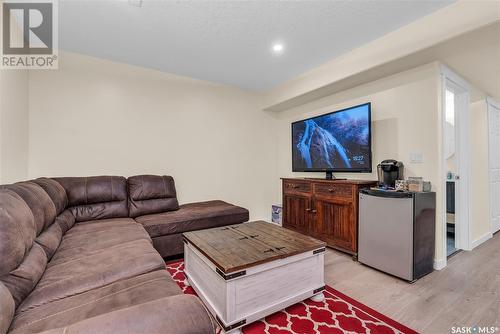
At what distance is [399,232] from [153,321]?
220cm

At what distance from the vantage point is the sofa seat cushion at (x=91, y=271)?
1.12 m

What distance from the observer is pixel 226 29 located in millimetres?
2283

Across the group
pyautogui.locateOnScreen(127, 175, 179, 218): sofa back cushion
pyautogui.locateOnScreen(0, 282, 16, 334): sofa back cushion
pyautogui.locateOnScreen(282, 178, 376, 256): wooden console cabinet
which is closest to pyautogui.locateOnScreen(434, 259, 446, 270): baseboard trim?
pyautogui.locateOnScreen(282, 178, 376, 256): wooden console cabinet

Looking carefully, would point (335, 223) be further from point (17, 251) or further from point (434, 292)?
point (17, 251)

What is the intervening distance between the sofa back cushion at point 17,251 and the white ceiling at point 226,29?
1800 mm

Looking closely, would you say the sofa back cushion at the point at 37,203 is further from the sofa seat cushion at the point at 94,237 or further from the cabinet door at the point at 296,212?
the cabinet door at the point at 296,212

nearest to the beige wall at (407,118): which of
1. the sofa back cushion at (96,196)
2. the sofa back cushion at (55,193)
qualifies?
the sofa back cushion at (96,196)

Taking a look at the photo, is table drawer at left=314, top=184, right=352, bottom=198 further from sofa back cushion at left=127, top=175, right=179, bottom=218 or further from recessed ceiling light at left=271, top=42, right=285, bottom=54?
sofa back cushion at left=127, top=175, right=179, bottom=218

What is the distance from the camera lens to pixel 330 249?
2875 millimetres

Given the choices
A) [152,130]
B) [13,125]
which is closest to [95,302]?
[13,125]

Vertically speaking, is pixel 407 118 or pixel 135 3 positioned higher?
pixel 135 3

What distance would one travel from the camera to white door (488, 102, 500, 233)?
330cm

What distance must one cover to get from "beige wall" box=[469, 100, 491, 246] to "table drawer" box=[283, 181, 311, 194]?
84.4 inches

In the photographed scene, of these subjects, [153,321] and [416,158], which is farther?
[416,158]
